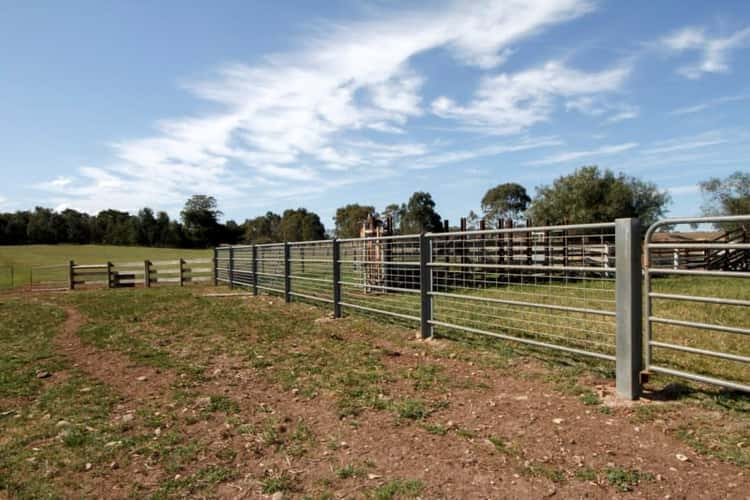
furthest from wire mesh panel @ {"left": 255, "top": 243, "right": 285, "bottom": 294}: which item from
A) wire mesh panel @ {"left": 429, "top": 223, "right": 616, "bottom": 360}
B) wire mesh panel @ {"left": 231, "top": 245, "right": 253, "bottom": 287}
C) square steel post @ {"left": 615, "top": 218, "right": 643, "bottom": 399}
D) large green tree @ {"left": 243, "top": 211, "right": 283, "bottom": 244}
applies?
large green tree @ {"left": 243, "top": 211, "right": 283, "bottom": 244}

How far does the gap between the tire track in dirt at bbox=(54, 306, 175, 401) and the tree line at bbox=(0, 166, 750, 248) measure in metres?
51.5

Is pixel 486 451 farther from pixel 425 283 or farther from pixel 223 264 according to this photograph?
pixel 223 264

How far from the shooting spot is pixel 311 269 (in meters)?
11.2

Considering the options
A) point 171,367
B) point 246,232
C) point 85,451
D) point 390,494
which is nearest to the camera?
point 390,494

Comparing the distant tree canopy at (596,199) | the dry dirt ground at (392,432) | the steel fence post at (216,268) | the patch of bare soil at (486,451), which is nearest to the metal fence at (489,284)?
the steel fence post at (216,268)

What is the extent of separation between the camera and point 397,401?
4.20 m

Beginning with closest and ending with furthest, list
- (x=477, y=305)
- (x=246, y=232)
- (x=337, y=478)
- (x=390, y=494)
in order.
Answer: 1. (x=390, y=494)
2. (x=337, y=478)
3. (x=477, y=305)
4. (x=246, y=232)

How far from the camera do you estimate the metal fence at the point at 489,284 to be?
3.99 m

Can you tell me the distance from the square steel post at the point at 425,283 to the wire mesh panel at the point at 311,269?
304cm

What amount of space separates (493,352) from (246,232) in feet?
327

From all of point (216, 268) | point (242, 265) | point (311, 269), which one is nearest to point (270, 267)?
point (311, 269)

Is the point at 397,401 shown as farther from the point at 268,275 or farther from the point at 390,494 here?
the point at 268,275

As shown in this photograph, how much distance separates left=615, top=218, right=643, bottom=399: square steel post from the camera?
3.91 m

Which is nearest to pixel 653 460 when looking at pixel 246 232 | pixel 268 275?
pixel 268 275
